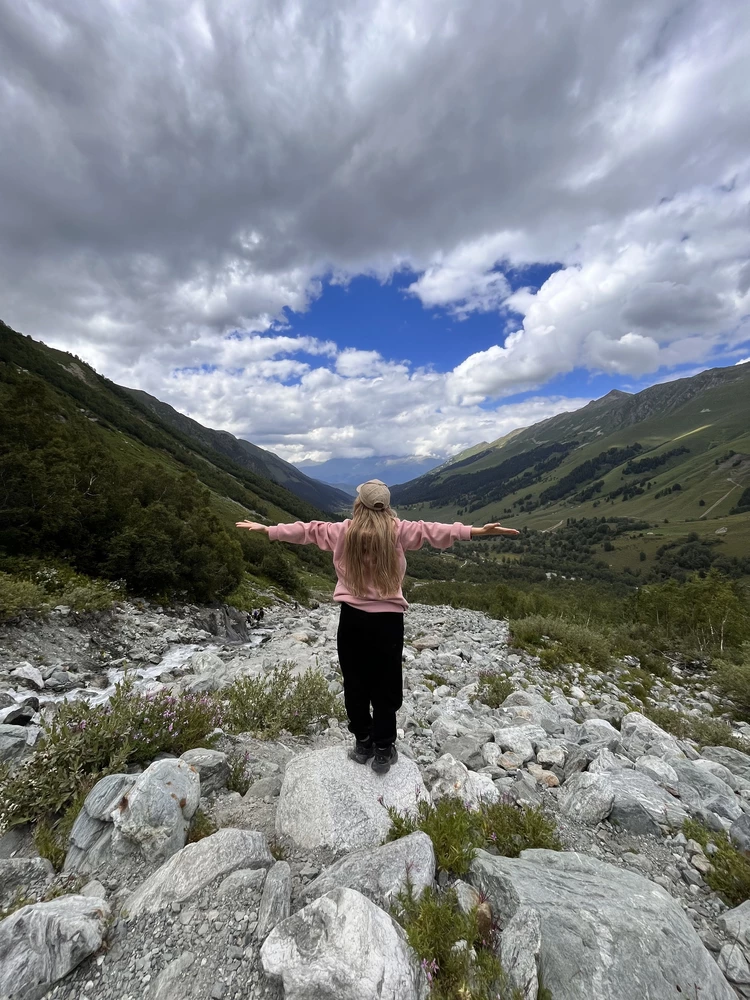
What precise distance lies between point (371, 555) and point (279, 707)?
3889mm

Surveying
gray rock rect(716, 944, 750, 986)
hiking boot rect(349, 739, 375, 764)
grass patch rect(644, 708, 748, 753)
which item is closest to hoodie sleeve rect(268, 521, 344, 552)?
hiking boot rect(349, 739, 375, 764)

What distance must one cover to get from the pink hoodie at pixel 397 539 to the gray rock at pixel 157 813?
2.37m

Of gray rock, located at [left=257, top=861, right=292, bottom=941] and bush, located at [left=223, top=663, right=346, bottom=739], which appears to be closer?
gray rock, located at [left=257, top=861, right=292, bottom=941]

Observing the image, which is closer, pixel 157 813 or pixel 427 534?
pixel 157 813

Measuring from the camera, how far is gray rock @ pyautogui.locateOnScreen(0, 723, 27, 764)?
16.3 ft

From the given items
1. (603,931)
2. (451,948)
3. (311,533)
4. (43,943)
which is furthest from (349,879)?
(311,533)

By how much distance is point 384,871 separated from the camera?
3.49 meters

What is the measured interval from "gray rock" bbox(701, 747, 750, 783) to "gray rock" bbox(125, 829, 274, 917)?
8.01 meters

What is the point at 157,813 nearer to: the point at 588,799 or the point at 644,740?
the point at 588,799

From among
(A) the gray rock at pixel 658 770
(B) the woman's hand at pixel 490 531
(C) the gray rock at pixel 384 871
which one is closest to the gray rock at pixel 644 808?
(A) the gray rock at pixel 658 770

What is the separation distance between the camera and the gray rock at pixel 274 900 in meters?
3.03

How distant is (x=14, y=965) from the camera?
251cm

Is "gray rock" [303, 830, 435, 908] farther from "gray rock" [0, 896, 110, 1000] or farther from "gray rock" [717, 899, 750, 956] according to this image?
"gray rock" [717, 899, 750, 956]

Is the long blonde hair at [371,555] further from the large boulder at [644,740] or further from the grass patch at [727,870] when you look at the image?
the large boulder at [644,740]
